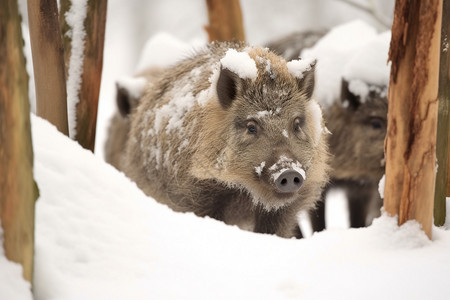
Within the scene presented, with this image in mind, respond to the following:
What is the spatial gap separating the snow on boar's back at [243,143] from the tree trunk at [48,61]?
2.80 feet

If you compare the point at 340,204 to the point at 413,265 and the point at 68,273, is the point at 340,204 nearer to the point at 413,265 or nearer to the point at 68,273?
the point at 413,265

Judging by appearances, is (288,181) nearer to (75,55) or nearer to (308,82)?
(308,82)

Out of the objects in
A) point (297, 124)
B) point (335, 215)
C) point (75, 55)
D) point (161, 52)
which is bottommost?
point (335, 215)

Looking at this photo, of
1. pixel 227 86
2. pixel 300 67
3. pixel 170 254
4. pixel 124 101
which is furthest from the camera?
pixel 124 101

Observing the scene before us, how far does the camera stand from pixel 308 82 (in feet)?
12.3

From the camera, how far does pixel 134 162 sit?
4.59 metres

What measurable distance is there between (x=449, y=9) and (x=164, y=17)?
62.1 feet

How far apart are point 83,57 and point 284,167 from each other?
129 centimetres

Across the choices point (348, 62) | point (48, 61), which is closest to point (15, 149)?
point (48, 61)

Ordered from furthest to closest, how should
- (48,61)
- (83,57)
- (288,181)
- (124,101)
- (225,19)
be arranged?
(225,19) → (124,101) → (83,57) → (288,181) → (48,61)

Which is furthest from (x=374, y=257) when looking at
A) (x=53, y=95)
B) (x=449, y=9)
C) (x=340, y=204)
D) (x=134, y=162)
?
(x=340, y=204)

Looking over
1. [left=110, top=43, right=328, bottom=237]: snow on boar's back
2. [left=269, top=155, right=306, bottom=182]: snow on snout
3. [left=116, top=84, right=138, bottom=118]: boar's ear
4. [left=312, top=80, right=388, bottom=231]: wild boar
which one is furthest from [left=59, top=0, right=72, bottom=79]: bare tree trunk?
[left=312, top=80, right=388, bottom=231]: wild boar

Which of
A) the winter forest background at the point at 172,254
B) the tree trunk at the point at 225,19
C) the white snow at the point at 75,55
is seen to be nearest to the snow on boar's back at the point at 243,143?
the white snow at the point at 75,55

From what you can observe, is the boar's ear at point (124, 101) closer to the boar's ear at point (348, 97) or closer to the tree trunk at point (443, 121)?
the boar's ear at point (348, 97)
